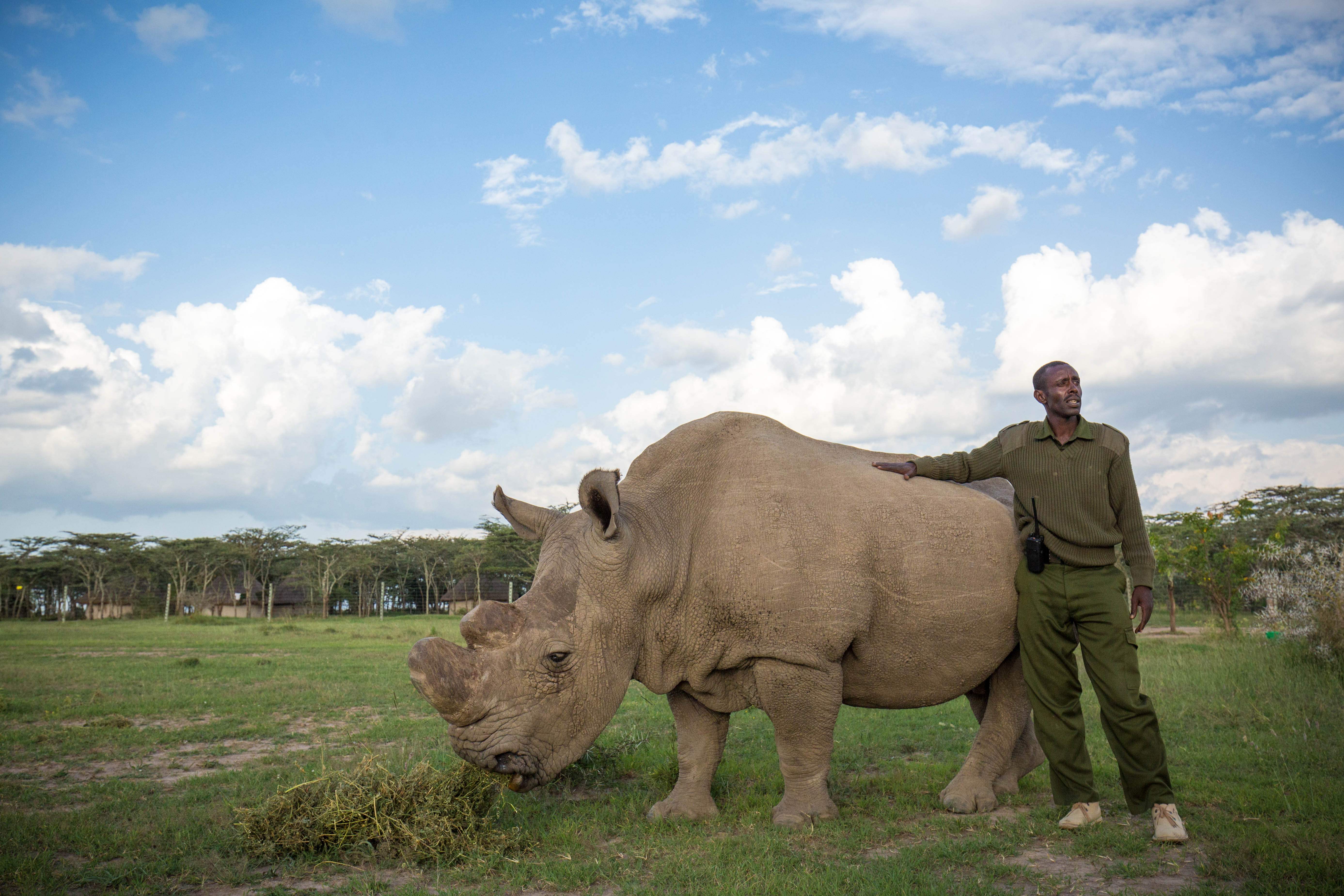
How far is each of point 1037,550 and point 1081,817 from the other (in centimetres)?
156

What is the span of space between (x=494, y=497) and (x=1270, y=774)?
18.7ft

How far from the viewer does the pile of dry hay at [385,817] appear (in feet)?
15.8

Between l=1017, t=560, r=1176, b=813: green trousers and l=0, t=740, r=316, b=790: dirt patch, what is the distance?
643 cm

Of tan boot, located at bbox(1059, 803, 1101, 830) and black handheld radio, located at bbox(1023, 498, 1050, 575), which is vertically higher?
black handheld radio, located at bbox(1023, 498, 1050, 575)

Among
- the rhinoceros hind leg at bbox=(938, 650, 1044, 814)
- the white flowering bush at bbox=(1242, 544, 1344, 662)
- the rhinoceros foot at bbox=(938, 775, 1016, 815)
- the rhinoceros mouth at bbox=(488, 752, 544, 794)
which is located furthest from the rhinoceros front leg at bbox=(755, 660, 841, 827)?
the white flowering bush at bbox=(1242, 544, 1344, 662)

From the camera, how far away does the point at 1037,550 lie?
5.34 meters

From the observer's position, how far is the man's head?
524 centimetres

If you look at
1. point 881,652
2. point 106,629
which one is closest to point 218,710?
point 881,652

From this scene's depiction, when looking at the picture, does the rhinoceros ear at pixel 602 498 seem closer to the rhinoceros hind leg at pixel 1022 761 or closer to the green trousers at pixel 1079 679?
the green trousers at pixel 1079 679

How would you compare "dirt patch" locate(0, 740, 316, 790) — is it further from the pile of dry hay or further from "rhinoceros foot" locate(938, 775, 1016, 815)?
"rhinoceros foot" locate(938, 775, 1016, 815)

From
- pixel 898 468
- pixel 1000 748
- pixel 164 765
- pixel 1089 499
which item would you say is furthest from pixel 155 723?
pixel 1089 499

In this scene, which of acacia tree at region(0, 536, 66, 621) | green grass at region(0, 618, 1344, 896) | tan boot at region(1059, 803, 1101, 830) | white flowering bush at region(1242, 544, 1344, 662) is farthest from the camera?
acacia tree at region(0, 536, 66, 621)

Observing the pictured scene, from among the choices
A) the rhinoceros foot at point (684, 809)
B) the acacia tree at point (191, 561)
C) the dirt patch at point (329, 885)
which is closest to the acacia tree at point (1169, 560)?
the rhinoceros foot at point (684, 809)

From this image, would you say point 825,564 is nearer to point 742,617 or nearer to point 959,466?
point 742,617
